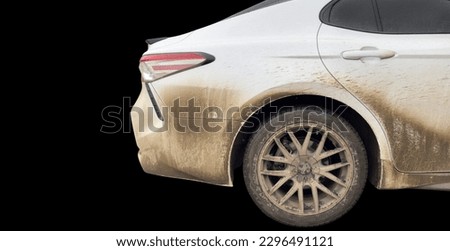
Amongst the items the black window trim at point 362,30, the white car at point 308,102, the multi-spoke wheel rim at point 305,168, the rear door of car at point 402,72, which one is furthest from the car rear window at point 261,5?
the multi-spoke wheel rim at point 305,168

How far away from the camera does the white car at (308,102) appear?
182 inches

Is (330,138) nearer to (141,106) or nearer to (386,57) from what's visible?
(386,57)

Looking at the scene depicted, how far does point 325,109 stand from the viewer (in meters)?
4.77

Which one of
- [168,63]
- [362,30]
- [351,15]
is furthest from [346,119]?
[168,63]

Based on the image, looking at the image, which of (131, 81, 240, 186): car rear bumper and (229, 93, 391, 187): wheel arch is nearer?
(229, 93, 391, 187): wheel arch

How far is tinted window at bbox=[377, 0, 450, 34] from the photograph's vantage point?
4.71m

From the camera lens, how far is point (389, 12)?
478 cm

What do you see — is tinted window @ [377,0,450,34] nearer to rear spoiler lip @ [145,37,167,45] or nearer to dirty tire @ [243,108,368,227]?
dirty tire @ [243,108,368,227]

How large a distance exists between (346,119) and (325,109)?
0.24 metres

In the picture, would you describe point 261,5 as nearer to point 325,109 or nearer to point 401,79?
point 325,109

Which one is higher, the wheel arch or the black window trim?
the black window trim

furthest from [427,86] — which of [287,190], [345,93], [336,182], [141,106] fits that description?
[141,106]

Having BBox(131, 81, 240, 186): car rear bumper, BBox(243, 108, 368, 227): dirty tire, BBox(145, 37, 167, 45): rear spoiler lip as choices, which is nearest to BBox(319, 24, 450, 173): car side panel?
BBox(243, 108, 368, 227): dirty tire

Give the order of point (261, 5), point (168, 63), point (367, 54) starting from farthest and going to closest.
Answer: point (261, 5), point (168, 63), point (367, 54)
